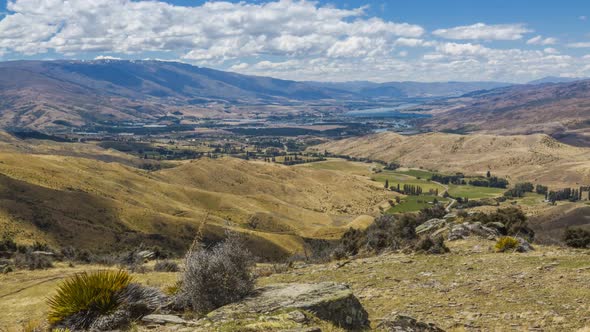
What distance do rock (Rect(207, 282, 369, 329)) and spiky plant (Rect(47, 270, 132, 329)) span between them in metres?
2.49

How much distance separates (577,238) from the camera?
75.0 feet

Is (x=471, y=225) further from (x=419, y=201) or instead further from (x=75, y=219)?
(x=419, y=201)

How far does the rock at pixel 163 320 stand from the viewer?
9.65 meters

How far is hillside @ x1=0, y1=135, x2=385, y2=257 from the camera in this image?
181 feet

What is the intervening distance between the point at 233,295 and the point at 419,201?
139415 millimetres

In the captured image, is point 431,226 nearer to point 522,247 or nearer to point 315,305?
point 522,247

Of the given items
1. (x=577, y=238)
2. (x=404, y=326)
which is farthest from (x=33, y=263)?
(x=577, y=238)

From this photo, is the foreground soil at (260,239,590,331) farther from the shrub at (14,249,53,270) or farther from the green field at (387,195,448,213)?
the green field at (387,195,448,213)

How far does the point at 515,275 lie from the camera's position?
14727mm

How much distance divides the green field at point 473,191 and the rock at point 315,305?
152766 mm

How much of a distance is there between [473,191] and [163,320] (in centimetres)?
16983

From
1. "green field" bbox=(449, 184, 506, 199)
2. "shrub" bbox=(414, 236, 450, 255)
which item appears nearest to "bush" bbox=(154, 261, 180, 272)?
"shrub" bbox=(414, 236, 450, 255)

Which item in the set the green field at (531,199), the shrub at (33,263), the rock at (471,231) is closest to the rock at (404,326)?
the rock at (471,231)

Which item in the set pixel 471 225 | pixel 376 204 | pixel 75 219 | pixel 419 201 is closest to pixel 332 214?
pixel 376 204
